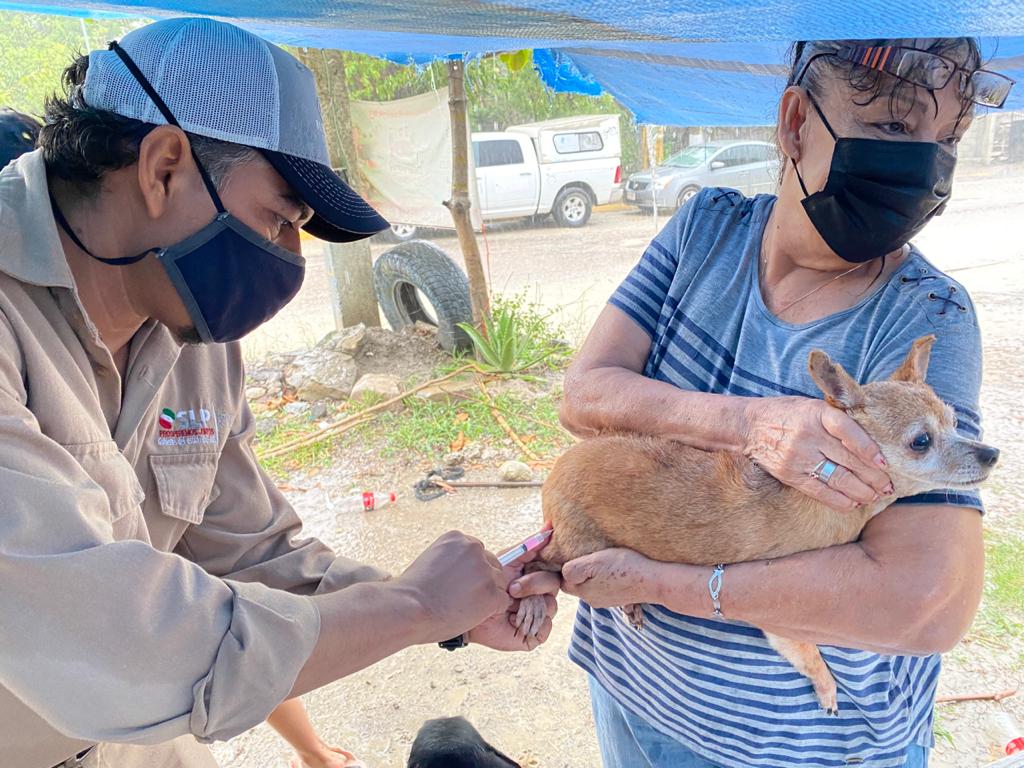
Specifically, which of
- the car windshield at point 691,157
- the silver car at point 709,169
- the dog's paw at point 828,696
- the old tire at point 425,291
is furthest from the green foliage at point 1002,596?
the car windshield at point 691,157

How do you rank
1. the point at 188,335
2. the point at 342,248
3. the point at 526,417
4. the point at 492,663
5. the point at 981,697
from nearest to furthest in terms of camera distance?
1. the point at 188,335
2. the point at 981,697
3. the point at 492,663
4. the point at 526,417
5. the point at 342,248

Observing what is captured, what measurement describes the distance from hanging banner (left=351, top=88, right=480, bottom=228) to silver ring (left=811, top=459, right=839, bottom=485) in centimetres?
655

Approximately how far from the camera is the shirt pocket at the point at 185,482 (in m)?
1.74

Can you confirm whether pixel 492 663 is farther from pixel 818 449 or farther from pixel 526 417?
pixel 526 417

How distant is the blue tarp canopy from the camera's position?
4.33 feet

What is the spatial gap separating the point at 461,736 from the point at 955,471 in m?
1.66

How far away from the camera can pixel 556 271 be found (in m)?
12.9

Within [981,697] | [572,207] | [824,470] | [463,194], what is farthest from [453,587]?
[572,207]

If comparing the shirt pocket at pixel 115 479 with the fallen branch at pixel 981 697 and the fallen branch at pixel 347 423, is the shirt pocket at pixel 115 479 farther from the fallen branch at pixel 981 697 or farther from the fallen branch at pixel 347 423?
the fallen branch at pixel 347 423

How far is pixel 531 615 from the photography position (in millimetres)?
1812

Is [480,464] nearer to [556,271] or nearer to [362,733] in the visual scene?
[362,733]

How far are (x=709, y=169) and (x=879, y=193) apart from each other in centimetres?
1480

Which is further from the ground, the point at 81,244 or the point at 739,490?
the point at 81,244

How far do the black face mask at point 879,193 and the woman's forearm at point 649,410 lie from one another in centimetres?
43
